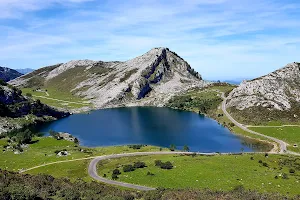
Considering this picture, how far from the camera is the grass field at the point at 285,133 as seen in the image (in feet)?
445

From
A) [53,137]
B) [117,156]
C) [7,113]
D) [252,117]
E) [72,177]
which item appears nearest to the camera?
[72,177]

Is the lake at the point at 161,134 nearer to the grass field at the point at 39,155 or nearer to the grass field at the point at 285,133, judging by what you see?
the grass field at the point at 285,133

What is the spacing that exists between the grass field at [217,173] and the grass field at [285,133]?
99.5ft

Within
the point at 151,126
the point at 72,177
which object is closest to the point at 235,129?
the point at 151,126

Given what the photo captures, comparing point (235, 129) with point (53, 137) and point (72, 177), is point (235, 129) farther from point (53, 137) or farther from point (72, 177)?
point (72, 177)

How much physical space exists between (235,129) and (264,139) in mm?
23298

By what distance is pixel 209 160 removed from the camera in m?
100

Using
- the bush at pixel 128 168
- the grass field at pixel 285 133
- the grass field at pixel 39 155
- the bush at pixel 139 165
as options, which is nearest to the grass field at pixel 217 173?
the bush at pixel 128 168

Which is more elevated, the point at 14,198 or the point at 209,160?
the point at 14,198

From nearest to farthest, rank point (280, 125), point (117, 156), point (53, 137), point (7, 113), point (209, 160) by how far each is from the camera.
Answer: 1. point (209, 160)
2. point (117, 156)
3. point (53, 137)
4. point (280, 125)
5. point (7, 113)

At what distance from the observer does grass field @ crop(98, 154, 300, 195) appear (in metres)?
77.4

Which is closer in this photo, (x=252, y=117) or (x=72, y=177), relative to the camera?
(x=72, y=177)

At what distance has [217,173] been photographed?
283 ft

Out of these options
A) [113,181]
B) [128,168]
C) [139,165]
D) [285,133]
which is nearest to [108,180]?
[113,181]
